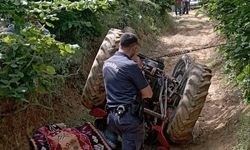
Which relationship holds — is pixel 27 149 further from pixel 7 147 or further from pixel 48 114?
pixel 48 114

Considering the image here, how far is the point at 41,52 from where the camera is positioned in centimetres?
392

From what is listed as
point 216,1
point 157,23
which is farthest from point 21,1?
point 157,23

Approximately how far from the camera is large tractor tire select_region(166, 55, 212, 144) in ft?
17.1

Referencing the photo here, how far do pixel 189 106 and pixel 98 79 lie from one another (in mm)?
1231

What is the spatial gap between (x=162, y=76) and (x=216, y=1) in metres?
2.85

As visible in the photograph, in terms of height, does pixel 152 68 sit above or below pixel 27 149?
above

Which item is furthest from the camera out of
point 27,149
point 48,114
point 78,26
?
point 78,26

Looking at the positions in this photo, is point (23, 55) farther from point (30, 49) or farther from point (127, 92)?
point (127, 92)

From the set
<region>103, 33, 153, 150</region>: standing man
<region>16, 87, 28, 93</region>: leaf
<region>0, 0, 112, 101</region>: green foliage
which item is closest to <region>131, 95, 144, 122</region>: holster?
<region>103, 33, 153, 150</region>: standing man

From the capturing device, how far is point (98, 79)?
17.7ft

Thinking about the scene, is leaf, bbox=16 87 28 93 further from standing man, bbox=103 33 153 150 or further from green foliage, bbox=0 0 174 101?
standing man, bbox=103 33 153 150

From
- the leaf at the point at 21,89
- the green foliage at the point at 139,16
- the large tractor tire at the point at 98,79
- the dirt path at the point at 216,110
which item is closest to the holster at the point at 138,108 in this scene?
the large tractor tire at the point at 98,79

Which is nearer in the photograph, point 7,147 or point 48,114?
point 7,147

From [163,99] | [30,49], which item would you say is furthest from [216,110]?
[30,49]
